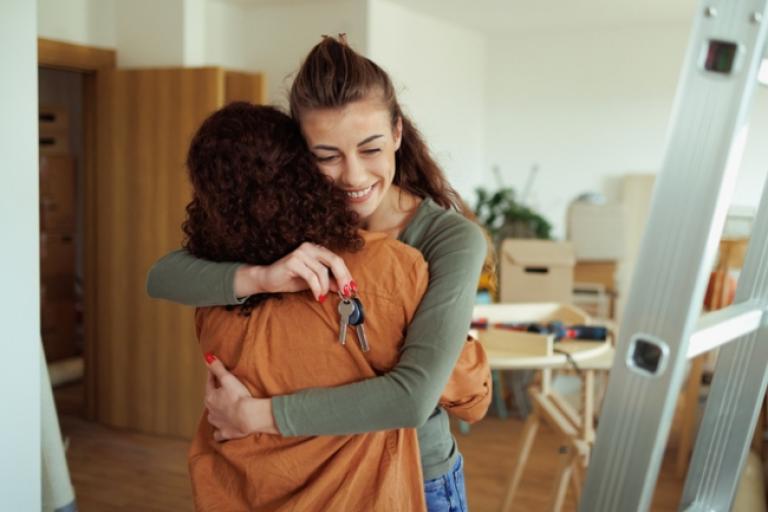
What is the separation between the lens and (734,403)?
1223 mm

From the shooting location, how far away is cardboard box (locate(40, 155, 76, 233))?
20.2ft

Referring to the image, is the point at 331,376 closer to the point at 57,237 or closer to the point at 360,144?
the point at 360,144

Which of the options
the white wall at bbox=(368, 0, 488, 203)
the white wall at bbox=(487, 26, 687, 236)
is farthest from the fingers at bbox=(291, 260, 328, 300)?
the white wall at bbox=(487, 26, 687, 236)

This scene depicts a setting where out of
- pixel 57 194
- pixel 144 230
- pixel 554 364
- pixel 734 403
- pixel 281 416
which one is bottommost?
pixel 57 194

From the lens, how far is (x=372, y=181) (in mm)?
1435

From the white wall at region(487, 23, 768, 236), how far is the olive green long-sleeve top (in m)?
6.14

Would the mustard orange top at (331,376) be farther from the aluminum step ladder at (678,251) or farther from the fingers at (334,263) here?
the aluminum step ladder at (678,251)

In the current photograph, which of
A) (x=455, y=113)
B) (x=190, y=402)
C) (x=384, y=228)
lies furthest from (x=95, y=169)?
(x=384, y=228)

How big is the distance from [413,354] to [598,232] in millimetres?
5922

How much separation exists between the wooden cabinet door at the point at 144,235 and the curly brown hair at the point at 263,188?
344 cm

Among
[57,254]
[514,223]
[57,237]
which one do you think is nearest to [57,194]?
[57,237]

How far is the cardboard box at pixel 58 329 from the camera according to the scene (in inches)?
243

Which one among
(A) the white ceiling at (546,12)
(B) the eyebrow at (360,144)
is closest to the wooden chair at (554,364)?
(B) the eyebrow at (360,144)

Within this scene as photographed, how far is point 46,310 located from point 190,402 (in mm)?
1883
